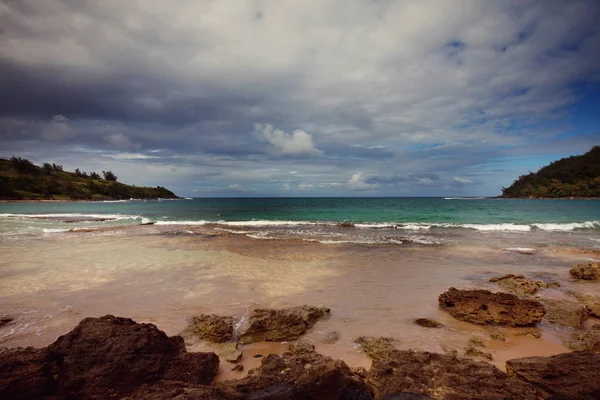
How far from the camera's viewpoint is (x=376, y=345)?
5625mm

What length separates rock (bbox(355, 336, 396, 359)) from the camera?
17.6ft

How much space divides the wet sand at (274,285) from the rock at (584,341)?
A: 0.18 m

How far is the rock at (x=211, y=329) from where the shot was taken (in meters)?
6.07

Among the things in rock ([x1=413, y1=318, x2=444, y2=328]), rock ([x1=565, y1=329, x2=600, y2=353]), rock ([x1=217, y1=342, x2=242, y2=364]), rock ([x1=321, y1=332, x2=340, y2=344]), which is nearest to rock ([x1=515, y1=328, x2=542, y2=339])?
rock ([x1=565, y1=329, x2=600, y2=353])

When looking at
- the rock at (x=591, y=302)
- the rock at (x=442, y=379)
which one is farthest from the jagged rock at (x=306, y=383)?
the rock at (x=591, y=302)

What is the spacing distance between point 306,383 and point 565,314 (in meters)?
7.30

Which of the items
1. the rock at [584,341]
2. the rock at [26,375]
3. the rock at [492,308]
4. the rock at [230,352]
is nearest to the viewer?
the rock at [26,375]

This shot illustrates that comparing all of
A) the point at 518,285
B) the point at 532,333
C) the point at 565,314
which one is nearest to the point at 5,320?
the point at 532,333

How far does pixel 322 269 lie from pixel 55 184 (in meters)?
148

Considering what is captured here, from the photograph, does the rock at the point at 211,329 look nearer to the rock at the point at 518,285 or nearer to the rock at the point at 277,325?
the rock at the point at 277,325

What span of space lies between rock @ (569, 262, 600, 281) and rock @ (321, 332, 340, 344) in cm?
1048

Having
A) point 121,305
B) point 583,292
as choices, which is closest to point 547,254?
point 583,292

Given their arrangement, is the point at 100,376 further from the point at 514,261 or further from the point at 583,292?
the point at 514,261

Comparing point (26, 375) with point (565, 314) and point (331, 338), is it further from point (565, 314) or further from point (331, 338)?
point (565, 314)
